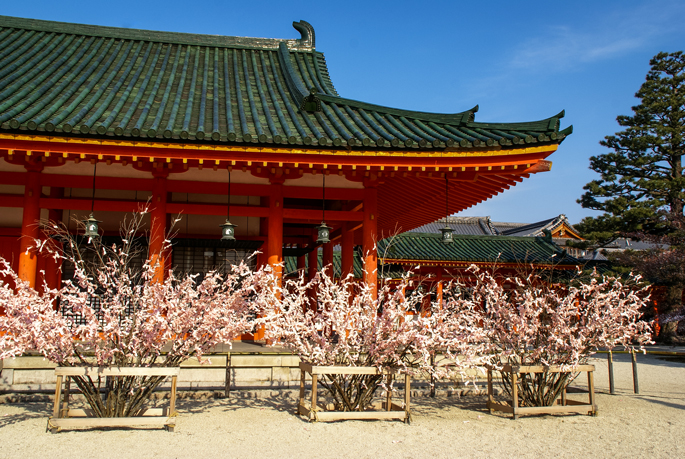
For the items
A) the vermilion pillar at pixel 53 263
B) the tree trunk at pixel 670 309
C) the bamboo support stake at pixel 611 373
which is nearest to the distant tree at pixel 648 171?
the tree trunk at pixel 670 309

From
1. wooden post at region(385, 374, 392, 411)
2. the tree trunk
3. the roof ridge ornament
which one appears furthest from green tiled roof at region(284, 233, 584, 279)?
wooden post at region(385, 374, 392, 411)

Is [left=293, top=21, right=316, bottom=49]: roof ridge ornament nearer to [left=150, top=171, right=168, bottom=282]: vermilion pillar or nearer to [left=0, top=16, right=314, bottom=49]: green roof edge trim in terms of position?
[left=0, top=16, right=314, bottom=49]: green roof edge trim

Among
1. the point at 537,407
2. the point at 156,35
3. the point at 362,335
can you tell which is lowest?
the point at 537,407

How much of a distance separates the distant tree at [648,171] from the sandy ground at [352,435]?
633 inches

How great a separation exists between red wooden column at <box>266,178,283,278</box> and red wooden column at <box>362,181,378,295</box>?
1.38m

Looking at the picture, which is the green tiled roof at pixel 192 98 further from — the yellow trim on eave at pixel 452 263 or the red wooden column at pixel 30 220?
the yellow trim on eave at pixel 452 263

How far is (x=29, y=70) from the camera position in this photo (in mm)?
9750

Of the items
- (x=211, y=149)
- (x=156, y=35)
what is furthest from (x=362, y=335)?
(x=156, y=35)

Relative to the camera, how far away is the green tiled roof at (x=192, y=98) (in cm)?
757

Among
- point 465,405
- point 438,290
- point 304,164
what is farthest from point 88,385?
point 438,290

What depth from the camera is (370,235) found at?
866 cm

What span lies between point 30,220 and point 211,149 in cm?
324

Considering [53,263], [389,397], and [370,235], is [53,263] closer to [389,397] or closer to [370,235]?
[370,235]

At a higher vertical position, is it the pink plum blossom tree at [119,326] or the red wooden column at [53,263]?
the red wooden column at [53,263]
